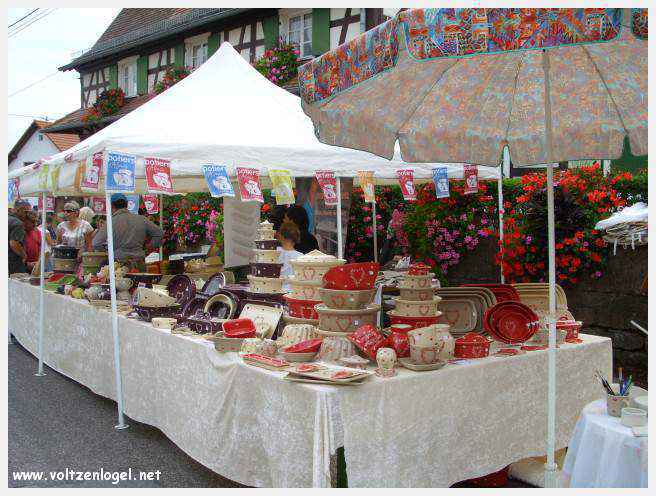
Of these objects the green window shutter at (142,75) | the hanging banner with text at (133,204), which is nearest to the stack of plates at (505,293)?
the hanging banner with text at (133,204)

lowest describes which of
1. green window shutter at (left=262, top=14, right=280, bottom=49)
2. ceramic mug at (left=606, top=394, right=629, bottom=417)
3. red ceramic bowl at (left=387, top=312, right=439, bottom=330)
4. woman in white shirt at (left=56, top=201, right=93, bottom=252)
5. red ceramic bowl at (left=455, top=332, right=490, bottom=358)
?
ceramic mug at (left=606, top=394, right=629, bottom=417)

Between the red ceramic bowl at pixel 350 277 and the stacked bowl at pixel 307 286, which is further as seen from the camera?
→ the stacked bowl at pixel 307 286

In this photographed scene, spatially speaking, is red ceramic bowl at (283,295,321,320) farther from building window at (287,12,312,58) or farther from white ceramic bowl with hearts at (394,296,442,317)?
building window at (287,12,312,58)

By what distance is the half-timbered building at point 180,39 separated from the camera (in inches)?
510

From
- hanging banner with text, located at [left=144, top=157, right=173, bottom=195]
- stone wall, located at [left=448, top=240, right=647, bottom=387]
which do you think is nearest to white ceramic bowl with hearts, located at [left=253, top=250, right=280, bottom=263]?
hanging banner with text, located at [left=144, top=157, right=173, bottom=195]

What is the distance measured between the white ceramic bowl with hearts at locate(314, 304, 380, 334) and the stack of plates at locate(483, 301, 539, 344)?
0.82m

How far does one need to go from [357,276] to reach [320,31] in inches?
426

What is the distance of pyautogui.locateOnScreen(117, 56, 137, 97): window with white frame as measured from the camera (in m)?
19.9

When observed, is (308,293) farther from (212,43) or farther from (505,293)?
(212,43)

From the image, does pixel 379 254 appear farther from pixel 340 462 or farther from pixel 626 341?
pixel 340 462

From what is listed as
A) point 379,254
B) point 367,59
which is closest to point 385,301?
point 367,59

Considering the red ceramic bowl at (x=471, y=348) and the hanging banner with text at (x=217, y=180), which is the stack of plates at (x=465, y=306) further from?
the hanging banner with text at (x=217, y=180)

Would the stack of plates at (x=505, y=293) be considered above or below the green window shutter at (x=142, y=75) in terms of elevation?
below

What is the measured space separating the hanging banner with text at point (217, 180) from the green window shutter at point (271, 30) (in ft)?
34.0
